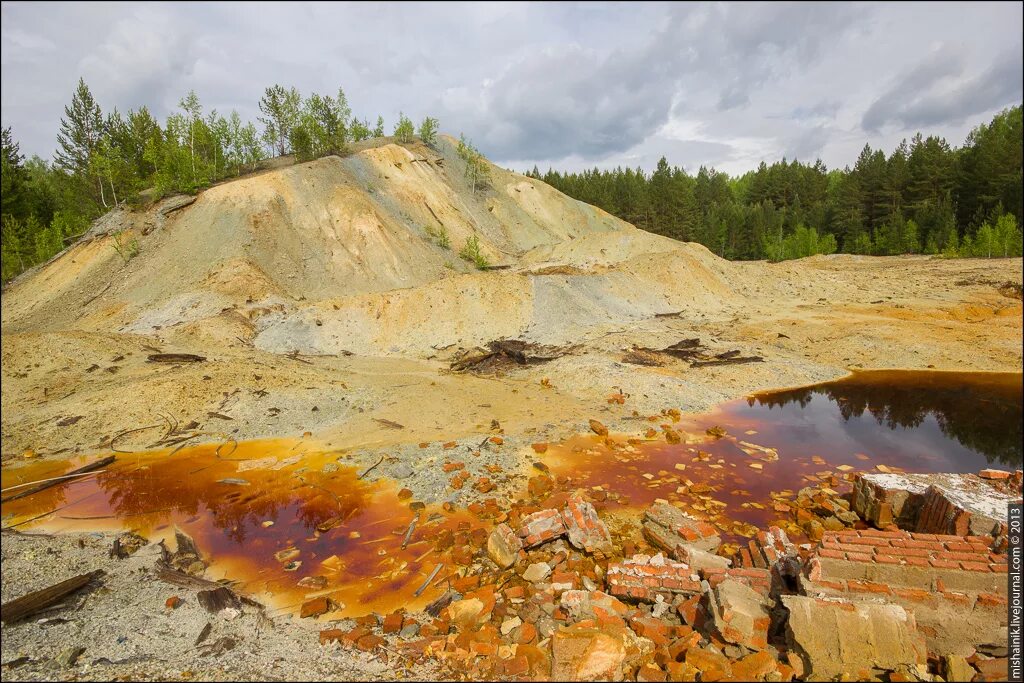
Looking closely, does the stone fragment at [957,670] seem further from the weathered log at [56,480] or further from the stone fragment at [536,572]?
the weathered log at [56,480]

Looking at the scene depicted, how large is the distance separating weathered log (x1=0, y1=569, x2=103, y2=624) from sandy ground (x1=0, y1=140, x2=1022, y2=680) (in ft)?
0.71

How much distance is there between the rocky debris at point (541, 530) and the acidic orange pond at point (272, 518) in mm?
1173

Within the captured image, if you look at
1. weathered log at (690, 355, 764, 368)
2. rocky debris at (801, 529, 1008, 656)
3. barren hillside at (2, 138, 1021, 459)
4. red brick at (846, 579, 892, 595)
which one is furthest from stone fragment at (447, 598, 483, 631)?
weathered log at (690, 355, 764, 368)

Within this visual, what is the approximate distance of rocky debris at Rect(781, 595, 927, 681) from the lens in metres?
5.35

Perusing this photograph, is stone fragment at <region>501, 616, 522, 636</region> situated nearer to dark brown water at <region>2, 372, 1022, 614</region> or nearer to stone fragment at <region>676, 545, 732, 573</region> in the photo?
dark brown water at <region>2, 372, 1022, 614</region>

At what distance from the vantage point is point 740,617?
5750 mm

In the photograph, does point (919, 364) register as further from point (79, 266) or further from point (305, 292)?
point (79, 266)

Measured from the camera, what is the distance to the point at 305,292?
96.2 feet

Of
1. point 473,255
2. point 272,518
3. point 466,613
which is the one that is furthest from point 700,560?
point 473,255

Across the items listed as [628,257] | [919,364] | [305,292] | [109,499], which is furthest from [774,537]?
[628,257]

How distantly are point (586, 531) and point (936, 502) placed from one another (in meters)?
6.46

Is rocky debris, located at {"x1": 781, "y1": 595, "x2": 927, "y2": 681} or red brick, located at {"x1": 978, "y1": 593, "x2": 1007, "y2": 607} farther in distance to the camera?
red brick, located at {"x1": 978, "y1": 593, "x2": 1007, "y2": 607}

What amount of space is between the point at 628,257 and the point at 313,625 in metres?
37.6

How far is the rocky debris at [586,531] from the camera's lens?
801cm
